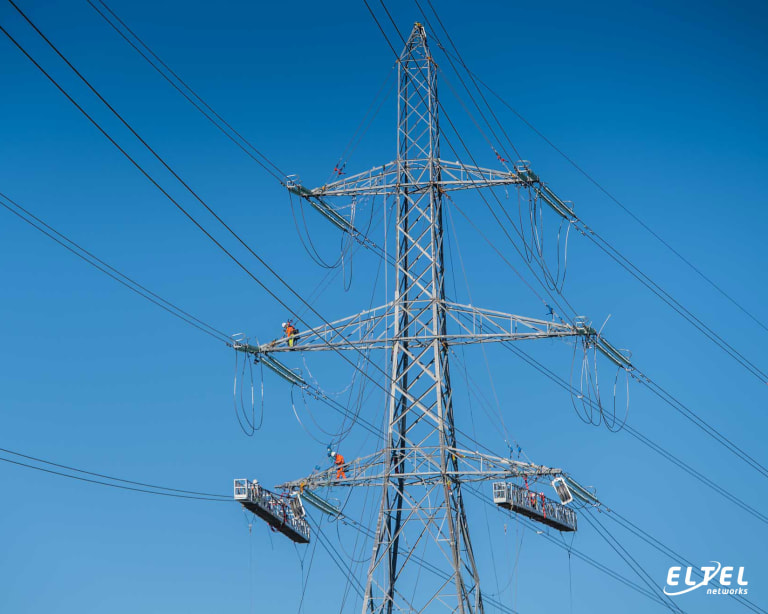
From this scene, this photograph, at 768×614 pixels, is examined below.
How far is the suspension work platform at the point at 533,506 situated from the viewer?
39.9 metres

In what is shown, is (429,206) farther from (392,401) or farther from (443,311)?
(392,401)

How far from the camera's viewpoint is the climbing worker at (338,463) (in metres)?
41.4

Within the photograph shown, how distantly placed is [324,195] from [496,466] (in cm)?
1113

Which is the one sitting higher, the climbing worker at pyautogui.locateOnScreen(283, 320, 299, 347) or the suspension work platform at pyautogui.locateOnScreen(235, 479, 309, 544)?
the climbing worker at pyautogui.locateOnScreen(283, 320, 299, 347)

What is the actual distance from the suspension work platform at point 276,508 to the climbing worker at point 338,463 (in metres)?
1.51

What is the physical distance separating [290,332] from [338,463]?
175 inches

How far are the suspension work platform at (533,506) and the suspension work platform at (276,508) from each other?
6281 millimetres

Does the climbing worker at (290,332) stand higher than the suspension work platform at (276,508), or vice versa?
the climbing worker at (290,332)

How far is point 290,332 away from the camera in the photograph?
141ft

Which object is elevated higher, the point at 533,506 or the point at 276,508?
the point at 533,506

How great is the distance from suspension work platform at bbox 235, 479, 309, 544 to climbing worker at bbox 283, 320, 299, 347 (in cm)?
479

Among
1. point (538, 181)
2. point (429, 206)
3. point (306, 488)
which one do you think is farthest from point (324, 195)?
point (306, 488)

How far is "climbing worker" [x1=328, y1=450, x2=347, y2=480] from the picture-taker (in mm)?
41406

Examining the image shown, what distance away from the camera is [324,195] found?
45188 mm
